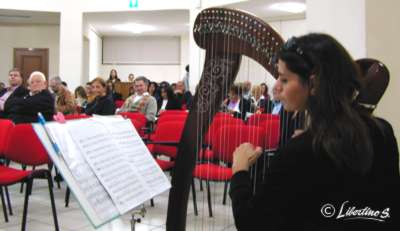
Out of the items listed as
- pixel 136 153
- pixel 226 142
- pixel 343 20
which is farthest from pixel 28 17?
pixel 136 153

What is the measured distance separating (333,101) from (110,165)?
2.92ft

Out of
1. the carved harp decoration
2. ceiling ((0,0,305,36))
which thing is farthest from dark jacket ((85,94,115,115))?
ceiling ((0,0,305,36))

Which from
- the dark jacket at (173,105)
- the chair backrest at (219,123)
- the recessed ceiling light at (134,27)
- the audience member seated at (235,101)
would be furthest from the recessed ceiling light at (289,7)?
the chair backrest at (219,123)

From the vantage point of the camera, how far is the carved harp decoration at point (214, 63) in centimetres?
183

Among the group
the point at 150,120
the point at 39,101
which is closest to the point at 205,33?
the point at 39,101

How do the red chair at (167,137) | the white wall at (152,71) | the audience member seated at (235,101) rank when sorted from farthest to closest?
the white wall at (152,71), the red chair at (167,137), the audience member seated at (235,101)

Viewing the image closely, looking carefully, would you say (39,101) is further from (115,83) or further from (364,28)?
(115,83)

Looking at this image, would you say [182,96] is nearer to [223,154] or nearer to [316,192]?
[223,154]

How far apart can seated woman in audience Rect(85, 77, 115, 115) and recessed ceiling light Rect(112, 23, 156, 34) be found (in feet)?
26.1

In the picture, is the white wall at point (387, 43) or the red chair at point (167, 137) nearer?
the white wall at point (387, 43)

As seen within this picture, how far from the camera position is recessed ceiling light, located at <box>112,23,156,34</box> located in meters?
13.6

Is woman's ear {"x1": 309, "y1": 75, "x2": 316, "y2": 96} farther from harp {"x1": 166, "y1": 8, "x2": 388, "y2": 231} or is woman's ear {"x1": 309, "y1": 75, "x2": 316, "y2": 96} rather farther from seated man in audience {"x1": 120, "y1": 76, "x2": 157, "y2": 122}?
seated man in audience {"x1": 120, "y1": 76, "x2": 157, "y2": 122}

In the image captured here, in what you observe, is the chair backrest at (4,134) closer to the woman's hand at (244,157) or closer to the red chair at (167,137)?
the red chair at (167,137)

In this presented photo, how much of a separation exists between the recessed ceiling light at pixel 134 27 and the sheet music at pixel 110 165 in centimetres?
1205
